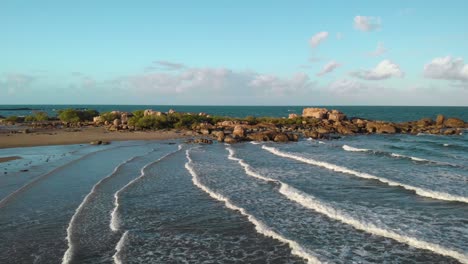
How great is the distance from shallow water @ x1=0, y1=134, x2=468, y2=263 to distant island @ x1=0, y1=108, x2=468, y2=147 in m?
16.5

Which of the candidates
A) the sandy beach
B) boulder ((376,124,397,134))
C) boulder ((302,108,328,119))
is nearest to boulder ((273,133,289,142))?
the sandy beach

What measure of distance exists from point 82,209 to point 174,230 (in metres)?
4.48

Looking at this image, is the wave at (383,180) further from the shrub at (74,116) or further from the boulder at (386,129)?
the shrub at (74,116)

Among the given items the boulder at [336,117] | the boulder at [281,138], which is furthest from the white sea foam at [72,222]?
the boulder at [336,117]

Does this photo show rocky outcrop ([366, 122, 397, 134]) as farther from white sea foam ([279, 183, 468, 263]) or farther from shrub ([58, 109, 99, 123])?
shrub ([58, 109, 99, 123])

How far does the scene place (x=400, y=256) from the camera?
37.4 ft

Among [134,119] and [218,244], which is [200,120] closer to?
[134,119]

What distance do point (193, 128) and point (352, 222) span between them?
4757cm

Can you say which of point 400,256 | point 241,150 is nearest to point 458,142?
point 241,150

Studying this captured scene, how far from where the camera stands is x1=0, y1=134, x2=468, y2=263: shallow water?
1173 cm

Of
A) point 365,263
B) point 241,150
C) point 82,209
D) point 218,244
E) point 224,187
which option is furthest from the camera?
point 241,150

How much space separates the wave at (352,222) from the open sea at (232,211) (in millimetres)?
37

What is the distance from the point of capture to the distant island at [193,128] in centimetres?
4619

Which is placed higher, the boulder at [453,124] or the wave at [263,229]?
the boulder at [453,124]
